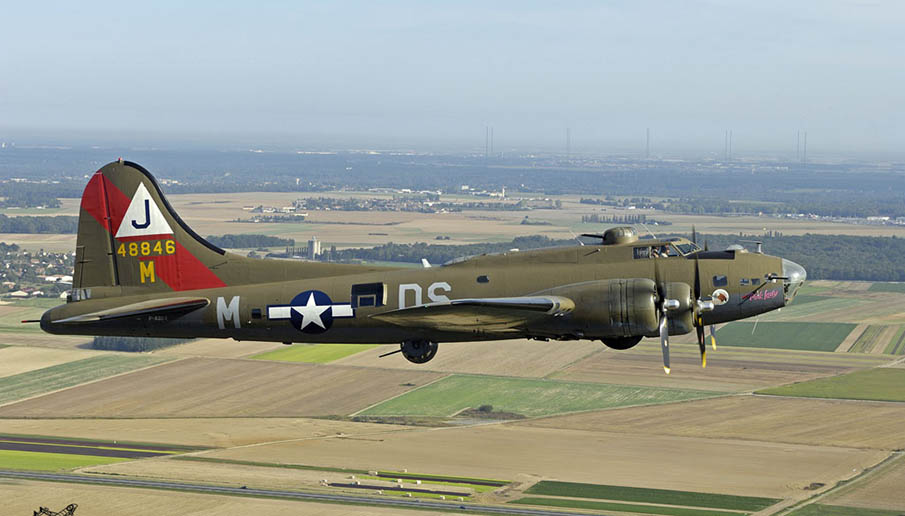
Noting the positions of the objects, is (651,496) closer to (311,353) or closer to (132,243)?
(132,243)

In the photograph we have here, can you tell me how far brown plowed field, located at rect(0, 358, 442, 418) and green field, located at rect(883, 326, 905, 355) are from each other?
60511 millimetres

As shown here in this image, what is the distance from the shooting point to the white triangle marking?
4778cm

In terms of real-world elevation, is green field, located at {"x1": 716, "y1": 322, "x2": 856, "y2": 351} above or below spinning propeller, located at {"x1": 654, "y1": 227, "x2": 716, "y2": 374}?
below

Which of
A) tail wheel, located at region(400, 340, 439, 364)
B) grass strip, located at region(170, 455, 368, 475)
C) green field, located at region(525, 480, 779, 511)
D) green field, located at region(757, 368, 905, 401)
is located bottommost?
green field, located at region(757, 368, 905, 401)

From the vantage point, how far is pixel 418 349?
44.1 metres

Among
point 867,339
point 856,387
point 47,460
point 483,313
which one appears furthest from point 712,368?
point 483,313

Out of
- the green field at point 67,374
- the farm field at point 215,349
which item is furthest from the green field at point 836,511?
the green field at point 67,374

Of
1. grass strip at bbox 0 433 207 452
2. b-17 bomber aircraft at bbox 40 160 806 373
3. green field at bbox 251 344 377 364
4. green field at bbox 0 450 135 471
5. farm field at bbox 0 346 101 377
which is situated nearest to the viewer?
b-17 bomber aircraft at bbox 40 160 806 373

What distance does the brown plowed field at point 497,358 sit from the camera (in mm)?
124938

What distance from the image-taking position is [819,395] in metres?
112

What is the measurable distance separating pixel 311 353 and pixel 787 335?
A: 65.4m

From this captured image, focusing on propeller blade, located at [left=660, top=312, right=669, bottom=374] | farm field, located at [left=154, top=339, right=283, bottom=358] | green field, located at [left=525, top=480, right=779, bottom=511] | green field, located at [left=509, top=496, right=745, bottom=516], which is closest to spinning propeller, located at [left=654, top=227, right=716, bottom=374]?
propeller blade, located at [left=660, top=312, right=669, bottom=374]

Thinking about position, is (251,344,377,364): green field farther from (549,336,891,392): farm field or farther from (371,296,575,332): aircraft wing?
(371,296,575,332): aircraft wing

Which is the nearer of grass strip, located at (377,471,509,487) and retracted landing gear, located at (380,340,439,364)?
retracted landing gear, located at (380,340,439,364)
